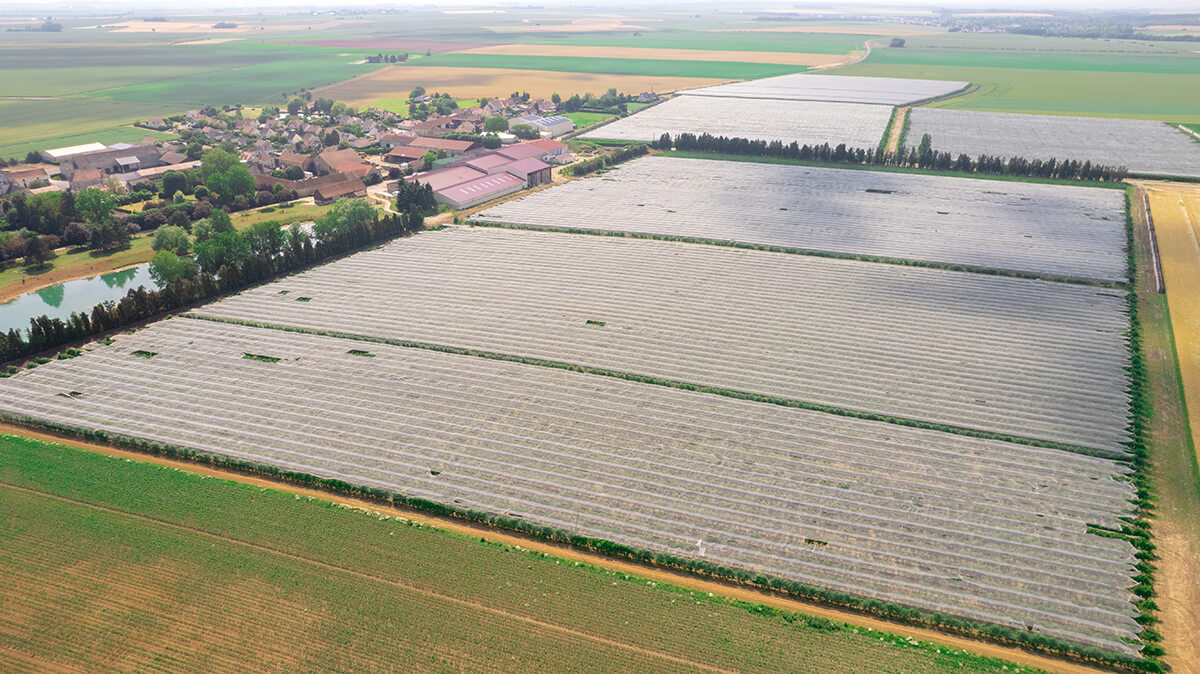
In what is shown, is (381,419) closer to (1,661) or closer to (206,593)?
(206,593)

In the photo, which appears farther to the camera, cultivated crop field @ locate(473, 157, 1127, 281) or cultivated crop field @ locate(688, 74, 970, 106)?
cultivated crop field @ locate(688, 74, 970, 106)

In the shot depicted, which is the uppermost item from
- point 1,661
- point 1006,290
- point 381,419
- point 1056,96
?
point 1056,96

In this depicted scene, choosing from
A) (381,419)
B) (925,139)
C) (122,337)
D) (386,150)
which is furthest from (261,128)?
(925,139)

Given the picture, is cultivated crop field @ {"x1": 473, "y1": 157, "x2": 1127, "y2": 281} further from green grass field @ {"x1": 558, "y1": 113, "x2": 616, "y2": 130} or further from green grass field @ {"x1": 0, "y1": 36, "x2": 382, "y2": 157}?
green grass field @ {"x1": 0, "y1": 36, "x2": 382, "y2": 157}

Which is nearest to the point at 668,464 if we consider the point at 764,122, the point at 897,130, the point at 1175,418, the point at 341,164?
the point at 1175,418

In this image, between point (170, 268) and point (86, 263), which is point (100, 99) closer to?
point (86, 263)

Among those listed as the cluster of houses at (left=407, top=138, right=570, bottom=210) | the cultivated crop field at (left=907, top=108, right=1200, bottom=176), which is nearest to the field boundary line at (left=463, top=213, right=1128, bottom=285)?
the cluster of houses at (left=407, top=138, right=570, bottom=210)

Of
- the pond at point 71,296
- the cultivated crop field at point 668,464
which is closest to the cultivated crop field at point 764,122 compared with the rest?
the pond at point 71,296
